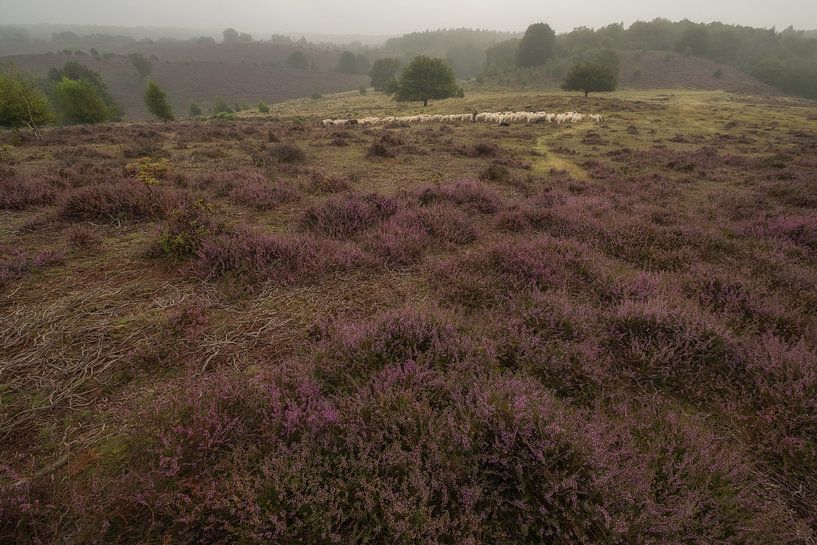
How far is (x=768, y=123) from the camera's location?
26.3 metres

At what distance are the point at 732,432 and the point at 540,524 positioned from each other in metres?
2.12

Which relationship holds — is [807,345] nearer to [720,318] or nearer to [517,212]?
[720,318]

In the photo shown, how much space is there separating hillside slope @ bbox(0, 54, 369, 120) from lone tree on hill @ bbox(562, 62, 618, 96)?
256 ft

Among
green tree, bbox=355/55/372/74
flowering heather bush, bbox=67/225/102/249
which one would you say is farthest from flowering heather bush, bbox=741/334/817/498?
green tree, bbox=355/55/372/74

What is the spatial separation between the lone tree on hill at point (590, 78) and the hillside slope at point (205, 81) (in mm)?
77889

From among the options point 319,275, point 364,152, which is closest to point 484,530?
point 319,275

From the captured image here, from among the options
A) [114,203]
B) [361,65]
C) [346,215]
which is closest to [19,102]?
[114,203]

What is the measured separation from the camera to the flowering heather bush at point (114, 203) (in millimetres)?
6590

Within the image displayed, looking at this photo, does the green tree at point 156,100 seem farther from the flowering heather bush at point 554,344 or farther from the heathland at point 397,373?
the flowering heather bush at point 554,344

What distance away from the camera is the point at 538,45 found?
90750 mm

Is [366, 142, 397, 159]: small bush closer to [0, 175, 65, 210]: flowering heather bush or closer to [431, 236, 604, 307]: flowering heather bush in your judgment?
[0, 175, 65, 210]: flowering heather bush

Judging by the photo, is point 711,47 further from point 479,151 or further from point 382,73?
point 479,151

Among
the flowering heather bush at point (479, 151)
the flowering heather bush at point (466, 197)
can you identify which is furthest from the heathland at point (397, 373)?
the flowering heather bush at point (479, 151)

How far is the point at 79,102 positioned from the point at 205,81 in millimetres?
82019
